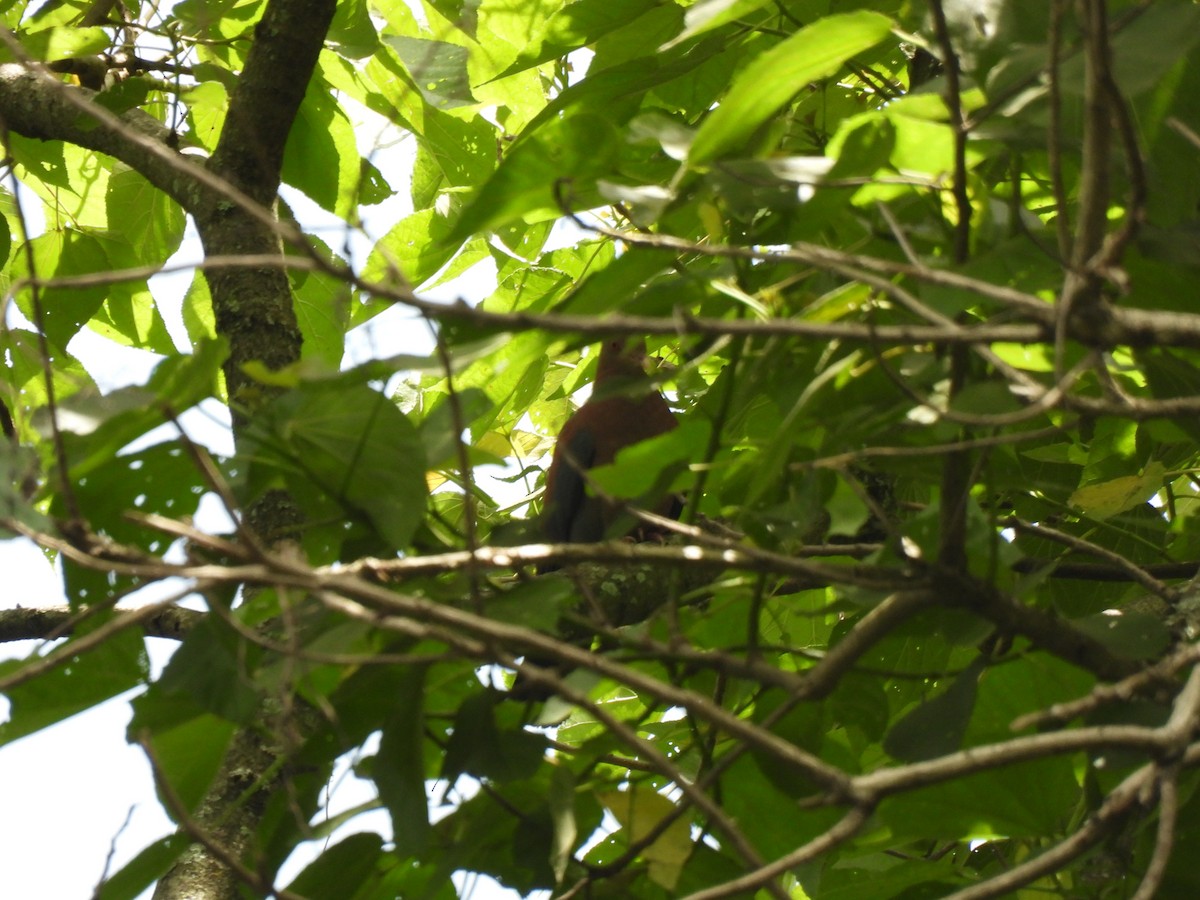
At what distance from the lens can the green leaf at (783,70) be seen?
1123mm

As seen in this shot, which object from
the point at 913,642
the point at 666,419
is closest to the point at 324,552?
the point at 913,642

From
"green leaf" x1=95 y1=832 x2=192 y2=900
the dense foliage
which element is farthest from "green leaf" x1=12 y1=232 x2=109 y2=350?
"green leaf" x1=95 y1=832 x2=192 y2=900

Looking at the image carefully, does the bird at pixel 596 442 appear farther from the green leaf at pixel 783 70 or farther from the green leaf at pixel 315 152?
the green leaf at pixel 783 70

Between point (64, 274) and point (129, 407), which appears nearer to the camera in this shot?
point (129, 407)

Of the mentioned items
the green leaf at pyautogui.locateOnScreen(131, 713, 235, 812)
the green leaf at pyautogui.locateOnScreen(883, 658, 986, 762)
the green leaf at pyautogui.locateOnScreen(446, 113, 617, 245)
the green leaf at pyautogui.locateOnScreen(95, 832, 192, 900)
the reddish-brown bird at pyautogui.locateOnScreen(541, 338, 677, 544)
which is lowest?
the green leaf at pyautogui.locateOnScreen(883, 658, 986, 762)

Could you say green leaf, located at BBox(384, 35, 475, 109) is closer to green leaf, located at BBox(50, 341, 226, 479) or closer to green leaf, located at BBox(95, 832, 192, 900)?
green leaf, located at BBox(50, 341, 226, 479)

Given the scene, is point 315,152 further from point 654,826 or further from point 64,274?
point 654,826

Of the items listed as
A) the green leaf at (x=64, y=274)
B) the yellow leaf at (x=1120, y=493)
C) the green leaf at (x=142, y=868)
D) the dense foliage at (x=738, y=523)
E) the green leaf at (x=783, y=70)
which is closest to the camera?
the dense foliage at (x=738, y=523)

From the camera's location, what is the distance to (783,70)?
1.13 m

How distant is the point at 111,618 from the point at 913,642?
1.52 metres

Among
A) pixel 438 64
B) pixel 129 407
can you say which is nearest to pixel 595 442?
pixel 438 64

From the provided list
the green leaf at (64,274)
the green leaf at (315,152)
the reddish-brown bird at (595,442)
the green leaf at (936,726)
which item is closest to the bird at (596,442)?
the reddish-brown bird at (595,442)

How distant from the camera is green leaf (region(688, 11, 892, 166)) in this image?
3.68 feet

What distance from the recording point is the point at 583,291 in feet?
3.92
